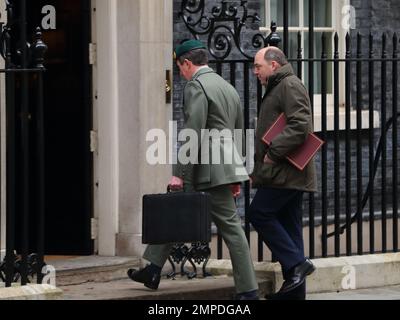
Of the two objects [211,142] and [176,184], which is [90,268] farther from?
[211,142]

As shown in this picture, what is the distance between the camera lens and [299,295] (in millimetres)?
9805

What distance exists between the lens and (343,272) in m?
10.6

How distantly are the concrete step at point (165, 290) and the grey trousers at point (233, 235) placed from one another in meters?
0.41

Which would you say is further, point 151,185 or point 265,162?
point 151,185

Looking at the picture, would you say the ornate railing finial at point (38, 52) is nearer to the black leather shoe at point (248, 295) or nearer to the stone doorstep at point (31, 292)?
the stone doorstep at point (31, 292)

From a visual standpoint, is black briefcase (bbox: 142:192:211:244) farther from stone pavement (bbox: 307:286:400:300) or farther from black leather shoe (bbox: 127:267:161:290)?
stone pavement (bbox: 307:286:400:300)

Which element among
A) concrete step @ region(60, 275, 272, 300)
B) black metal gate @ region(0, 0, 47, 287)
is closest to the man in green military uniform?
concrete step @ region(60, 275, 272, 300)

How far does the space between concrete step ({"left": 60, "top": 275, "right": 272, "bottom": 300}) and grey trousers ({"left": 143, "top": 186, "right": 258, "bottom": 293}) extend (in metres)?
0.41

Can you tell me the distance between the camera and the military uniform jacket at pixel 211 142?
30.3ft

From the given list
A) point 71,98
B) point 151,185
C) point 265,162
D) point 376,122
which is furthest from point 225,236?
point 376,122

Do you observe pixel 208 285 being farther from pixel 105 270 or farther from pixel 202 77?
pixel 202 77

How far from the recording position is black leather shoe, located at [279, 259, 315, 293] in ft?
31.9
